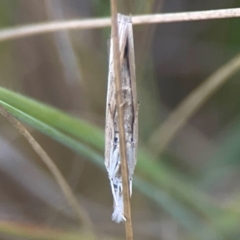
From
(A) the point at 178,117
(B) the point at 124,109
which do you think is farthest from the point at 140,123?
(B) the point at 124,109

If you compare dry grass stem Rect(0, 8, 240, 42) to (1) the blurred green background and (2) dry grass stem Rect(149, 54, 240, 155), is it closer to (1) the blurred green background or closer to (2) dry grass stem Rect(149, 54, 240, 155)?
(1) the blurred green background

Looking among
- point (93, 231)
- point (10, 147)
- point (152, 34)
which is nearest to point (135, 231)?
point (93, 231)

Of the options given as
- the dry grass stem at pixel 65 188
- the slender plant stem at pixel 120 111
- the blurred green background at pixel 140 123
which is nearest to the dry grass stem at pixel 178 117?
the blurred green background at pixel 140 123

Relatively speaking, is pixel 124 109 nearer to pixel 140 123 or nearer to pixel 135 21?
pixel 135 21

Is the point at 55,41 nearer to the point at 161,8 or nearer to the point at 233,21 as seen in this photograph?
the point at 161,8

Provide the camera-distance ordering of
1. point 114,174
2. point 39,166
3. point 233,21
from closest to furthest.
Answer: point 114,174 < point 233,21 < point 39,166

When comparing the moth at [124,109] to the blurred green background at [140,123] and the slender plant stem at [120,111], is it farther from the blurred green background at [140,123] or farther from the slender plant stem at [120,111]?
the blurred green background at [140,123]

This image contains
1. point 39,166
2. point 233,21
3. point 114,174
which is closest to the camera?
point 114,174
